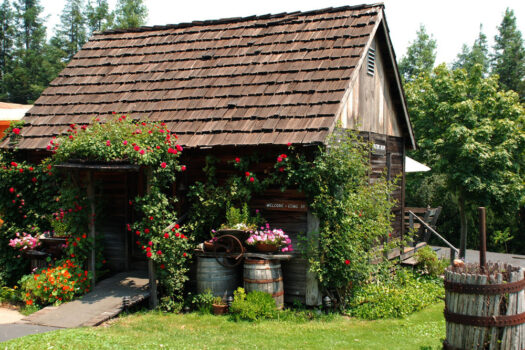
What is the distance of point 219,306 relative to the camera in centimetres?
835

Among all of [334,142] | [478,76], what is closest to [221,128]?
[334,142]

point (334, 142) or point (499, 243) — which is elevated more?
point (334, 142)

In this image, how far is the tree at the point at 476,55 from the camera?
141 feet

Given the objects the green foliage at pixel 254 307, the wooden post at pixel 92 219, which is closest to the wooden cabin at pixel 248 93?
the green foliage at pixel 254 307

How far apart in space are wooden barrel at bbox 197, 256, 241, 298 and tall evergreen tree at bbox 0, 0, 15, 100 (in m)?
42.5

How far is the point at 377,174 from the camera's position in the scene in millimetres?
11172

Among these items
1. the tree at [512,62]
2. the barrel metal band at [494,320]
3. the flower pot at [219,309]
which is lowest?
the flower pot at [219,309]

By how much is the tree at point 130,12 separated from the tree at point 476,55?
2635 centimetres

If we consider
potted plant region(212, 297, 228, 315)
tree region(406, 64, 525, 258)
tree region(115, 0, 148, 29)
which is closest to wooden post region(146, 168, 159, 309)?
potted plant region(212, 297, 228, 315)

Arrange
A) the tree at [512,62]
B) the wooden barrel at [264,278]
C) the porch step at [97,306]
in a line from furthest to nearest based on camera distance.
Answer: the tree at [512,62]
the wooden barrel at [264,278]
the porch step at [97,306]

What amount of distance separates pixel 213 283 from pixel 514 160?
42.3 ft

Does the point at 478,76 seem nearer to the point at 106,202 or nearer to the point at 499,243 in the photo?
the point at 499,243

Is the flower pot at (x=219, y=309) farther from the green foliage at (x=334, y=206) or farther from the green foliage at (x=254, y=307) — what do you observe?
the green foliage at (x=334, y=206)

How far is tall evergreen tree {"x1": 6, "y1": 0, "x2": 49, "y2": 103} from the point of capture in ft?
137
